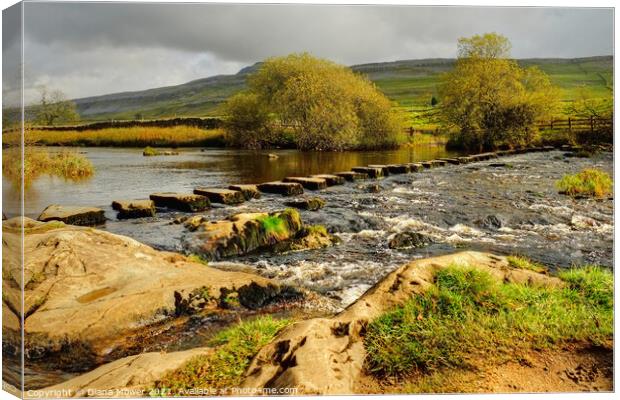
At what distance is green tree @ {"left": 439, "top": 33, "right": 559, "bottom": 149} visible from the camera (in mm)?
6250

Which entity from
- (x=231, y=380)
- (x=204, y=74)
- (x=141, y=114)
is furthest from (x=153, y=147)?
(x=231, y=380)

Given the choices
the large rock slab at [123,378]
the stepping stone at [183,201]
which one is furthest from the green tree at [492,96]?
the large rock slab at [123,378]

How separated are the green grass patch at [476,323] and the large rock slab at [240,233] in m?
2.61

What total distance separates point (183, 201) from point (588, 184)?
6263mm

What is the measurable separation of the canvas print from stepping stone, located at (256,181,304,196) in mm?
43

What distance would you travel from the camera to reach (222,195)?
8.43 meters

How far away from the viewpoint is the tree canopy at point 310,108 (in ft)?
22.0

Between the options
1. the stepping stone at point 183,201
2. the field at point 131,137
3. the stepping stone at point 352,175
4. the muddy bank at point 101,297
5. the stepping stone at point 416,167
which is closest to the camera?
the muddy bank at point 101,297

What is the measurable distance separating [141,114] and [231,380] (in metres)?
4.85

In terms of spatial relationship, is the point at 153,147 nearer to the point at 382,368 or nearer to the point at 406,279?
the point at 406,279

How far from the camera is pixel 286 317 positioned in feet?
16.4

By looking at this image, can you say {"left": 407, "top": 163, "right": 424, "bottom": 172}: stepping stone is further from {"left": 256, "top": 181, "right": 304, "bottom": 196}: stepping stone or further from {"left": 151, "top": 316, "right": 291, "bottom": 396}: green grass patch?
{"left": 151, "top": 316, "right": 291, "bottom": 396}: green grass patch

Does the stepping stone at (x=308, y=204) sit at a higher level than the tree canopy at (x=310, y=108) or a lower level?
lower

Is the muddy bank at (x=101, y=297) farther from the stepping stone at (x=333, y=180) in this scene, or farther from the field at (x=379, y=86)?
the stepping stone at (x=333, y=180)
